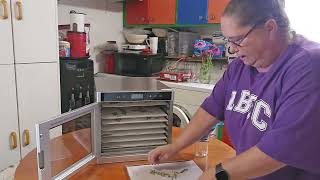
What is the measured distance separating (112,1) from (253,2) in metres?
3.01

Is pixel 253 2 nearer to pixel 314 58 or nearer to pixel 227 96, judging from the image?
pixel 314 58

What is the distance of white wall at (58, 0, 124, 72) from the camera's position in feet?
10.8

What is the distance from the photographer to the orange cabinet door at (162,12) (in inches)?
134

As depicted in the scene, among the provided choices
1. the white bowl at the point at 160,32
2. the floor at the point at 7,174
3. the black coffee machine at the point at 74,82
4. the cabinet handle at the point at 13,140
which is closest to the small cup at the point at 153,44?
the white bowl at the point at 160,32

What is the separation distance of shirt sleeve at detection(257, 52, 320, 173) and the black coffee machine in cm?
205

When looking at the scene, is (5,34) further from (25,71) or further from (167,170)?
(167,170)

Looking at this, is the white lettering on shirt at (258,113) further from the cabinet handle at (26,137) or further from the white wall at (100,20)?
the white wall at (100,20)

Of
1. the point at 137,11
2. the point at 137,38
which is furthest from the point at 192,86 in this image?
the point at 137,11

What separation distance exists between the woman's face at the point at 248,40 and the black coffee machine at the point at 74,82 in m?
1.82

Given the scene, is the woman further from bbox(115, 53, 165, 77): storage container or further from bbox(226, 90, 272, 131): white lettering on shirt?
bbox(115, 53, 165, 77): storage container

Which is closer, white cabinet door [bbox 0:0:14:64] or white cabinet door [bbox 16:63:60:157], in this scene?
white cabinet door [bbox 0:0:14:64]

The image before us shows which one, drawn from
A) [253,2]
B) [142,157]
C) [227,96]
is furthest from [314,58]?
[142,157]

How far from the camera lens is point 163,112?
136 cm

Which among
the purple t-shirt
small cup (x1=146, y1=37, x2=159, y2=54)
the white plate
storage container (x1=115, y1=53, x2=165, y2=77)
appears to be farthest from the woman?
small cup (x1=146, y1=37, x2=159, y2=54)
